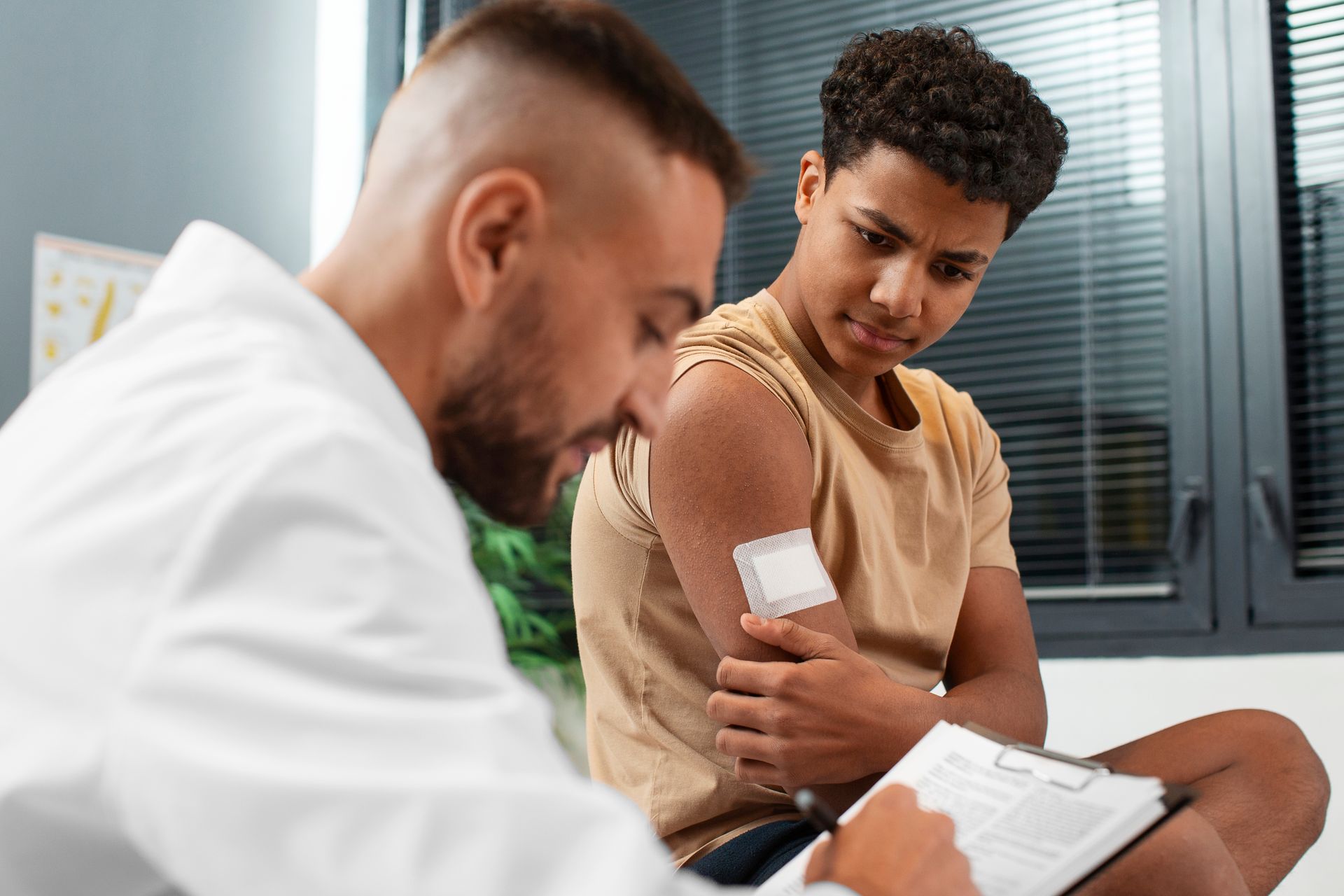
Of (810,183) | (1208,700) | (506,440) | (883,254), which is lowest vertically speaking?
(1208,700)

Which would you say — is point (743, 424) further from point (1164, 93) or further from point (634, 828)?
point (1164, 93)

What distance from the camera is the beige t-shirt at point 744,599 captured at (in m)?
1.24

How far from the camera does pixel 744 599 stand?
1.14 metres

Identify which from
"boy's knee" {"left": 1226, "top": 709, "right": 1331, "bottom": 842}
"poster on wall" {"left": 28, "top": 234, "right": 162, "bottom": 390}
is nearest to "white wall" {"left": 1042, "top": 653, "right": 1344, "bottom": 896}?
"boy's knee" {"left": 1226, "top": 709, "right": 1331, "bottom": 842}

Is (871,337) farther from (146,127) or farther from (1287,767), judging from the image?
(146,127)

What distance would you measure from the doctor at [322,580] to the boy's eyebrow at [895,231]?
66cm

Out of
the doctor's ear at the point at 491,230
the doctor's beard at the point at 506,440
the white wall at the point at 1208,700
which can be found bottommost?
the white wall at the point at 1208,700

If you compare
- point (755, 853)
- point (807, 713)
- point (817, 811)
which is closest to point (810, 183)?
point (807, 713)

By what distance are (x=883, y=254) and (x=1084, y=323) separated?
133 cm

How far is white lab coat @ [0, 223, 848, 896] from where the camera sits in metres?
0.46

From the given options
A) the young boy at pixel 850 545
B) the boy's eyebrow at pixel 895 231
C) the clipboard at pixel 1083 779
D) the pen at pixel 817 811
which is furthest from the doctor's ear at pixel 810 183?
the pen at pixel 817 811

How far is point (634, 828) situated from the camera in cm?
50

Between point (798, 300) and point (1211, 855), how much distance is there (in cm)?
72

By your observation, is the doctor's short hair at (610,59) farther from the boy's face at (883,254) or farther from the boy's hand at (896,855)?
the boy's face at (883,254)
